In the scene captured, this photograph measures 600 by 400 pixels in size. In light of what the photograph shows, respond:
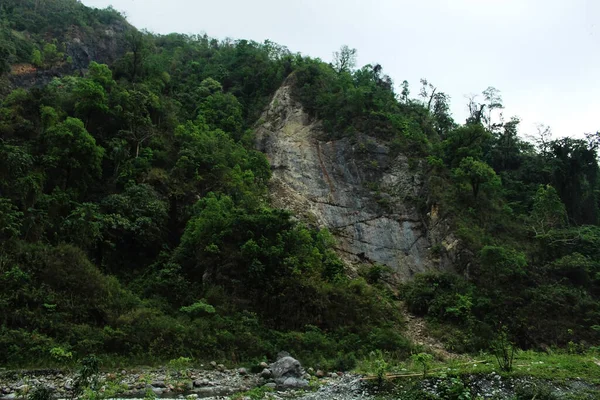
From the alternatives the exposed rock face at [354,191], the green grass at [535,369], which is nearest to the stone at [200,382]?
the green grass at [535,369]

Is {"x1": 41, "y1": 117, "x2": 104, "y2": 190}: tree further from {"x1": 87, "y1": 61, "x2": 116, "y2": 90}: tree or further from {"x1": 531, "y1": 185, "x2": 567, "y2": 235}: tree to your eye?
{"x1": 531, "y1": 185, "x2": 567, "y2": 235}: tree

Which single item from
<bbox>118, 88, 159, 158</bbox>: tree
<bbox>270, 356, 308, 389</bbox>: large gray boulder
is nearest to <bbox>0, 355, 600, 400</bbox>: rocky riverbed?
<bbox>270, 356, 308, 389</bbox>: large gray boulder

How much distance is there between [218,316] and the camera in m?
18.9

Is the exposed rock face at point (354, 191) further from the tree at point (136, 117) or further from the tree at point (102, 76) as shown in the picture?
the tree at point (102, 76)

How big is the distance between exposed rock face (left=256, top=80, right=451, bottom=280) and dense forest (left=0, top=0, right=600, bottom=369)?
122cm

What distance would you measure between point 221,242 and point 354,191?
42.7ft

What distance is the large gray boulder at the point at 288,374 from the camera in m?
14.1

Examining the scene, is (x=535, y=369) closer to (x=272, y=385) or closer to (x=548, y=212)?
(x=272, y=385)

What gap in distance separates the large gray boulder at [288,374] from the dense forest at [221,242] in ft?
7.69

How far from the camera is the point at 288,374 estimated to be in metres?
14.8

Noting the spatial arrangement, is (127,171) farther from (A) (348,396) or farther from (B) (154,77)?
(A) (348,396)

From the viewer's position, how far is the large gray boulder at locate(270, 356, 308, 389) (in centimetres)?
1405

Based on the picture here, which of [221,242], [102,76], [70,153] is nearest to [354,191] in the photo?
[221,242]

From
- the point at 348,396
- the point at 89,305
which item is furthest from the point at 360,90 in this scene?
the point at 348,396
